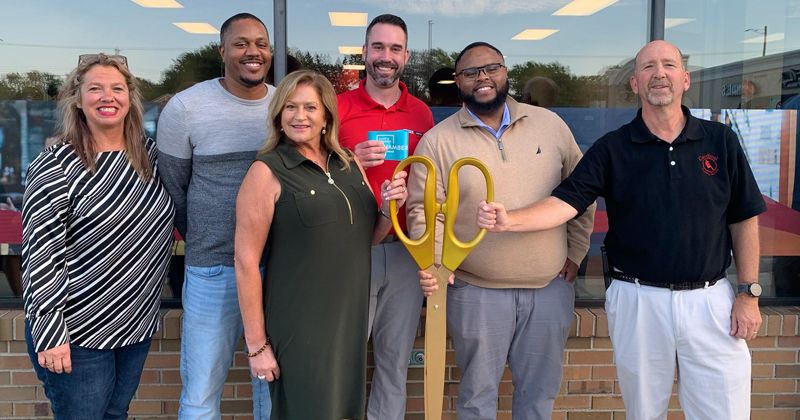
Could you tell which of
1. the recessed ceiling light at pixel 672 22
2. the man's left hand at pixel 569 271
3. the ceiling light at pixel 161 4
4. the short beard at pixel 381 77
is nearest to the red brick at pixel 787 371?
the man's left hand at pixel 569 271

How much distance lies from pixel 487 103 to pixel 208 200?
1227mm

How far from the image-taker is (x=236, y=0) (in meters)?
3.41

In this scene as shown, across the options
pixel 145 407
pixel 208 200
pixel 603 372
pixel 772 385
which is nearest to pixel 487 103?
pixel 208 200

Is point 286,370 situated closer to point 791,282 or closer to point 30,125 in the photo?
point 30,125

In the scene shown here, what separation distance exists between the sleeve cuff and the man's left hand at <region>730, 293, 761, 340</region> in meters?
2.44

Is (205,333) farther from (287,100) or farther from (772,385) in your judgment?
(772,385)

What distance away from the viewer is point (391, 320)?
2812mm

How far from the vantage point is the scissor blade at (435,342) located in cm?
218

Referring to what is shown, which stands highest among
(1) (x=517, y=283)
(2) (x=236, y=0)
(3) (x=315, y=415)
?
(2) (x=236, y=0)

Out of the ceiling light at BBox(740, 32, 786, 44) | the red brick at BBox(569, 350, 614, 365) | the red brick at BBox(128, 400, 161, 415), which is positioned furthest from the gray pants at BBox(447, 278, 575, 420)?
the ceiling light at BBox(740, 32, 786, 44)

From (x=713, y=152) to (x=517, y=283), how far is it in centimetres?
92

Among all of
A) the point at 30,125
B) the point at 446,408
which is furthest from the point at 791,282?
the point at 30,125

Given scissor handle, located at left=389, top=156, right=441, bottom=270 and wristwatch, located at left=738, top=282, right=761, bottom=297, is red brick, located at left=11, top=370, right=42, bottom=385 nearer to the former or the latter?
scissor handle, located at left=389, top=156, right=441, bottom=270

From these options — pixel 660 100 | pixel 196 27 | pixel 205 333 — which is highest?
pixel 196 27
